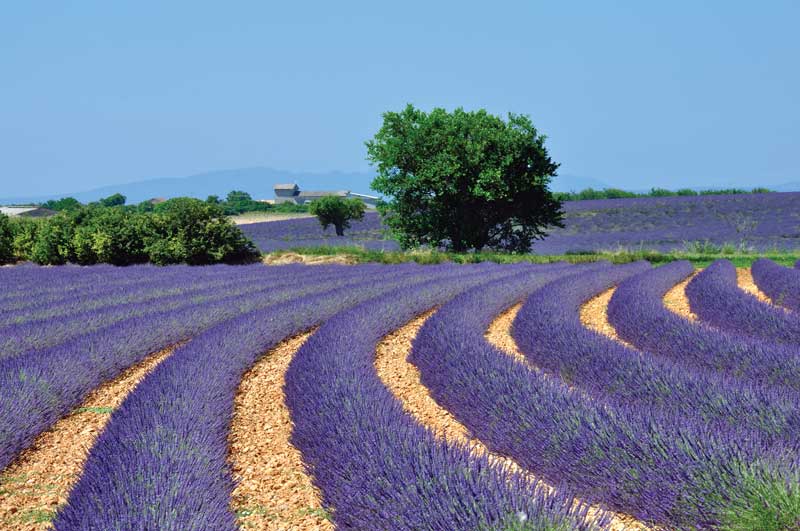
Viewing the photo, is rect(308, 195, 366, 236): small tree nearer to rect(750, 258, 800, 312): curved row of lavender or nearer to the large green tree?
the large green tree

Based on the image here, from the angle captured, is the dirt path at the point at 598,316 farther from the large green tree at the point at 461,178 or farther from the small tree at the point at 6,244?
the small tree at the point at 6,244

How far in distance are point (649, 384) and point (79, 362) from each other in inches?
168

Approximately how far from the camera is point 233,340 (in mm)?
6895

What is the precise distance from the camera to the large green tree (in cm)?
1936

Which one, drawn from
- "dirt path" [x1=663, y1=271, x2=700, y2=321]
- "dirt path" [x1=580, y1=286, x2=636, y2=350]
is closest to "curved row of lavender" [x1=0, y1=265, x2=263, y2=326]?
"dirt path" [x1=580, y1=286, x2=636, y2=350]

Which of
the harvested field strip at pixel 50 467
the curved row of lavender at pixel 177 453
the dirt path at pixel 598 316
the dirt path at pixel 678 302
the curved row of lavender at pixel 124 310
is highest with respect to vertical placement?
the curved row of lavender at pixel 124 310

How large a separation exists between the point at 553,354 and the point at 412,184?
14100 mm

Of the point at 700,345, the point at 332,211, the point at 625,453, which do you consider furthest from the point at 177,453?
the point at 332,211

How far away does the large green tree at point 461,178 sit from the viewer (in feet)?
63.5

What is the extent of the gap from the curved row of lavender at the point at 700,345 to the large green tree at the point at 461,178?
10.8 meters

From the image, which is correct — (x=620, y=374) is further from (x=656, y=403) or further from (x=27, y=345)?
(x=27, y=345)

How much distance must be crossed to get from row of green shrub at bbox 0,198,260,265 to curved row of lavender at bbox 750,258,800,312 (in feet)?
36.6

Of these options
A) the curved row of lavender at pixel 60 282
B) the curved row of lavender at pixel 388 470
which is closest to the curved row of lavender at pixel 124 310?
the curved row of lavender at pixel 60 282

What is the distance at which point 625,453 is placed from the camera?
3.47m
